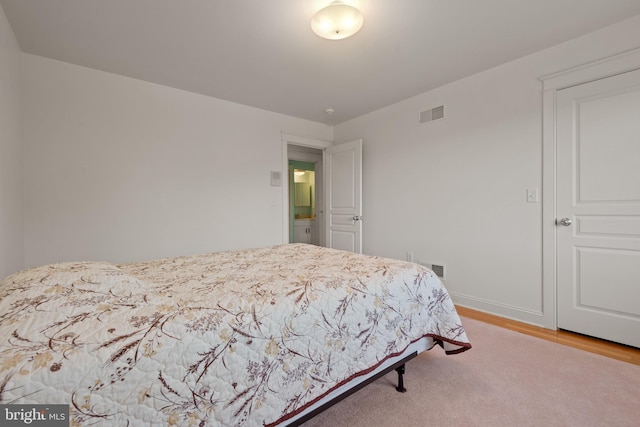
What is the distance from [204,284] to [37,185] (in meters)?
2.28

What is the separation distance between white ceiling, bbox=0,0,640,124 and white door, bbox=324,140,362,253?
3.83 ft

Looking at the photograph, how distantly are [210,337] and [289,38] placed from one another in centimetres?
220

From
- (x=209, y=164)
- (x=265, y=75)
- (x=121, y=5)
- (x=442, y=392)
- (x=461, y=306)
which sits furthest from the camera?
(x=209, y=164)

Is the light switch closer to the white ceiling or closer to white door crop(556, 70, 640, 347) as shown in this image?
the white ceiling

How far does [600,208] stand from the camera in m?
2.18

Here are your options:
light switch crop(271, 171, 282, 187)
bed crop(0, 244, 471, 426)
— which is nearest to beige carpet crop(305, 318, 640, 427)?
bed crop(0, 244, 471, 426)

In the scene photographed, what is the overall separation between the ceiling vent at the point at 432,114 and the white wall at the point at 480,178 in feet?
0.19

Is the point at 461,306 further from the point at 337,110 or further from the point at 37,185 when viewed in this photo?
the point at 37,185

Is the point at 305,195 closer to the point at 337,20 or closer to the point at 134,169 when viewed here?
the point at 134,169

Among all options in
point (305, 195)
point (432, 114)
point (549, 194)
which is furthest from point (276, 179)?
point (549, 194)

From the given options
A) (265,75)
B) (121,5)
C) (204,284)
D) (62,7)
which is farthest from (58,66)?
(204,284)

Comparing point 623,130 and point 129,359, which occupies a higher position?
point 623,130

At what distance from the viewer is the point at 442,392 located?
158 cm

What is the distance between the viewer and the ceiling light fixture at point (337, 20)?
67.9 inches
